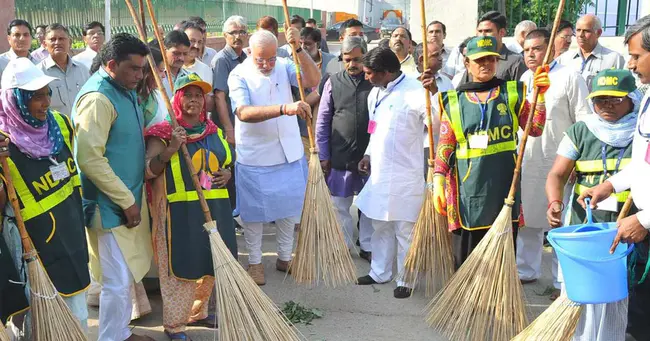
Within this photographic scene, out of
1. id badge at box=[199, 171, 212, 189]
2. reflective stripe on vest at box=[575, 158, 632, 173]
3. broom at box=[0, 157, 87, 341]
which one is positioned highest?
reflective stripe on vest at box=[575, 158, 632, 173]

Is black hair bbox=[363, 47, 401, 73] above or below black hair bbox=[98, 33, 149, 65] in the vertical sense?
below

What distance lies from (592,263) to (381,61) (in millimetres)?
2189

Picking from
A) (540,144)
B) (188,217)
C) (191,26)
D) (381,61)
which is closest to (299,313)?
(188,217)

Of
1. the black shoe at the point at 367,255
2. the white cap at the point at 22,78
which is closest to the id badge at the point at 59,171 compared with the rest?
the white cap at the point at 22,78

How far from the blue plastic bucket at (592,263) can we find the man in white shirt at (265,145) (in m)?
2.38

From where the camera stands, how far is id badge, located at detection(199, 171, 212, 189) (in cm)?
395

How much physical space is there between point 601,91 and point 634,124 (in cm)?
25

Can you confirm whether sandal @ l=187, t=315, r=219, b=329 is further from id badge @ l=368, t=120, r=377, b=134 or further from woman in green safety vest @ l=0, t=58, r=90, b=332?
id badge @ l=368, t=120, r=377, b=134

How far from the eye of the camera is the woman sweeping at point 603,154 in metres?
3.40

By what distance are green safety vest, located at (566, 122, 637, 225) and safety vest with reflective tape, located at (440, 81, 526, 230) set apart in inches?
18.5

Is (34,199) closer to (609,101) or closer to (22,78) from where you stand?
(22,78)

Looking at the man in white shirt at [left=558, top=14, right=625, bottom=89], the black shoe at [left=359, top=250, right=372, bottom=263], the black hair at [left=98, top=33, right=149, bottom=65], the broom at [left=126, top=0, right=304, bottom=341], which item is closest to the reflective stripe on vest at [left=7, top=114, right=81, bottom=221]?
the black hair at [left=98, top=33, right=149, bottom=65]

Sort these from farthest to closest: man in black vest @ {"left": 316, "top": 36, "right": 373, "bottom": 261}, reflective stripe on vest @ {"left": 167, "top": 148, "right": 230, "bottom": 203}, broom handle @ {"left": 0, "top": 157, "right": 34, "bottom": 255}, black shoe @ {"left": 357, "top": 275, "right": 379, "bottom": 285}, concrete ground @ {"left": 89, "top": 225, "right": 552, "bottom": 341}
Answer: man in black vest @ {"left": 316, "top": 36, "right": 373, "bottom": 261} < black shoe @ {"left": 357, "top": 275, "right": 379, "bottom": 285} < concrete ground @ {"left": 89, "top": 225, "right": 552, "bottom": 341} < reflective stripe on vest @ {"left": 167, "top": 148, "right": 230, "bottom": 203} < broom handle @ {"left": 0, "top": 157, "right": 34, "bottom": 255}

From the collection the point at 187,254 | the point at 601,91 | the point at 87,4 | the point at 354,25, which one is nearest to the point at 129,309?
the point at 187,254
